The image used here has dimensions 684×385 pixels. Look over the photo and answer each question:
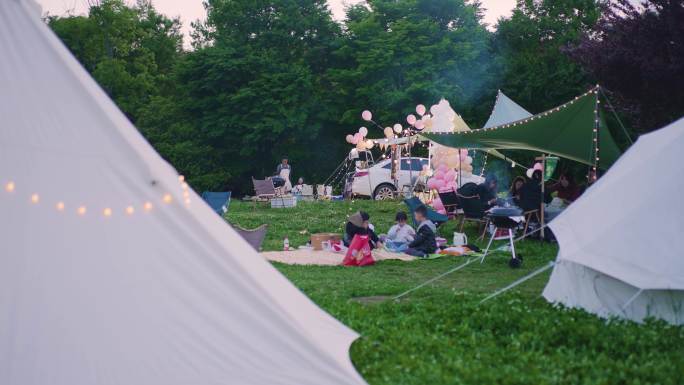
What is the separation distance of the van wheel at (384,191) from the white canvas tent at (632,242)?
16.9 m

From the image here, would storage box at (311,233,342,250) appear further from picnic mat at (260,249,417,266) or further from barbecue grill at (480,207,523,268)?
barbecue grill at (480,207,523,268)

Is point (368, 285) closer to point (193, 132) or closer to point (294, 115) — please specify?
point (294, 115)

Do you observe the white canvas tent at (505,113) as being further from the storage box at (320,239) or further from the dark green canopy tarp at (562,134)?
the storage box at (320,239)

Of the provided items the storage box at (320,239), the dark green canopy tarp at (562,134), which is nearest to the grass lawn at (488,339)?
the storage box at (320,239)

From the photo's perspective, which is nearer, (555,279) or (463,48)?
(555,279)

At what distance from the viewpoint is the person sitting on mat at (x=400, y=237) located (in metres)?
13.1

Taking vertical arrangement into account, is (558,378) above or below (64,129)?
below

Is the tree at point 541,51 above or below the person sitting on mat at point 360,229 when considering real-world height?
above

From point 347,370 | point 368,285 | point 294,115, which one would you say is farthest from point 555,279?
point 294,115

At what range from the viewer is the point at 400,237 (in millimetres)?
13375

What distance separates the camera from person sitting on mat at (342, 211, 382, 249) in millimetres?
12258

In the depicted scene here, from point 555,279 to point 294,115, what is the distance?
28402 mm

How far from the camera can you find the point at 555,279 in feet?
25.1

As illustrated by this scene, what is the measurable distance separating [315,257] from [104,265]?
27.5 feet
